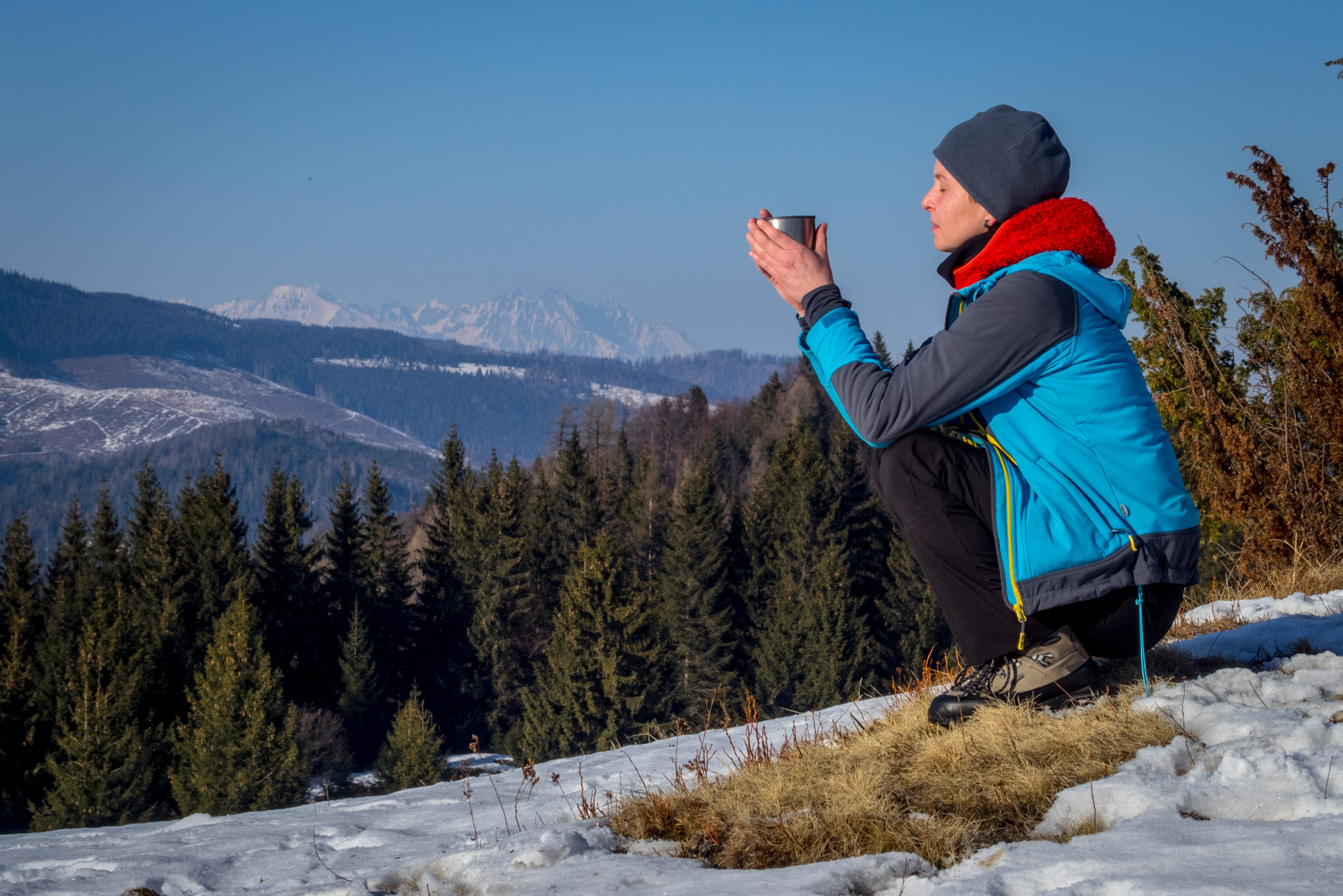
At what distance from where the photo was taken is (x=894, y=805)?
2578 millimetres

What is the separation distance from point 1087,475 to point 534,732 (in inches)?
1582

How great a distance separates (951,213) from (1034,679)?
1.58m

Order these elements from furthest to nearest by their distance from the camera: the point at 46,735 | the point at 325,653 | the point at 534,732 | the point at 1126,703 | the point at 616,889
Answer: the point at 325,653 < the point at 534,732 < the point at 46,735 < the point at 1126,703 < the point at 616,889

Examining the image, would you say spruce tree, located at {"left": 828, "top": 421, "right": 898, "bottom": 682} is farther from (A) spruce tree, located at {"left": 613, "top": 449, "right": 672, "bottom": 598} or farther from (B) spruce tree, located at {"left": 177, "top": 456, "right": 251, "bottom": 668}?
(B) spruce tree, located at {"left": 177, "top": 456, "right": 251, "bottom": 668}

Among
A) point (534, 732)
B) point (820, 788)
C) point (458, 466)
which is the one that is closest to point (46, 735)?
point (534, 732)

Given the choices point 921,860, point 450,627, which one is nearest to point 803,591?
point 450,627

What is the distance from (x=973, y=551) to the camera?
9.63ft

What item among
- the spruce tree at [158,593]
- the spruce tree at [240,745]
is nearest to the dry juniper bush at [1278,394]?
the spruce tree at [240,745]

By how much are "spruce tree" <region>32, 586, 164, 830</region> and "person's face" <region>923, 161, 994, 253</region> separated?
115 feet

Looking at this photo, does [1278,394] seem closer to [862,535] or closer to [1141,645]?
[1141,645]

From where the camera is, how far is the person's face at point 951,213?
3020mm

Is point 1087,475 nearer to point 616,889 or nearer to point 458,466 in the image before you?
point 616,889

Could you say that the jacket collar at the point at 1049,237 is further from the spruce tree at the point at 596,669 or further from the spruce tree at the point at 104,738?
the spruce tree at the point at 596,669

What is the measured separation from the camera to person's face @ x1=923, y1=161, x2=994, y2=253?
3020 millimetres
